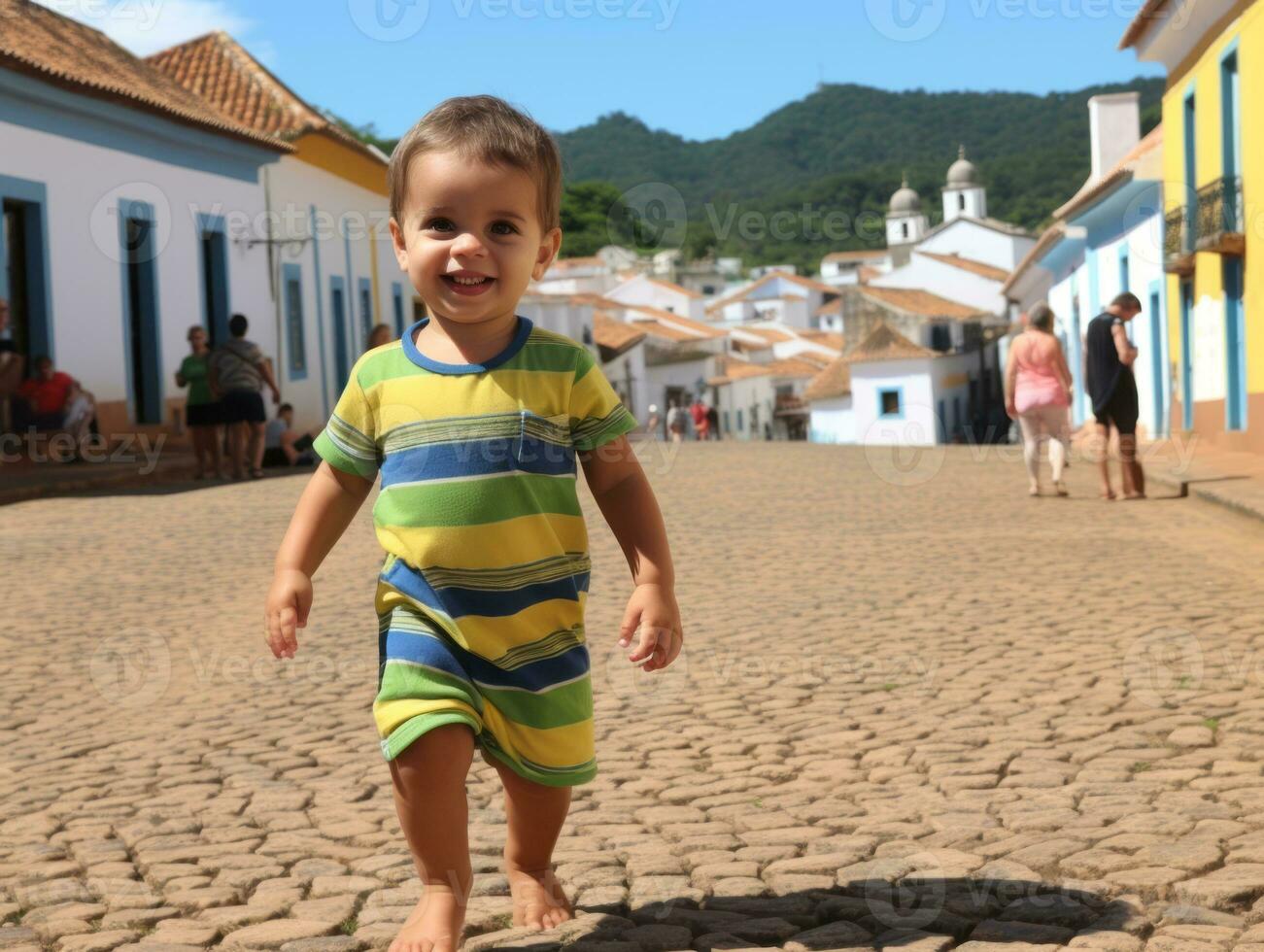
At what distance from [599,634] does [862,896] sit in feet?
12.4

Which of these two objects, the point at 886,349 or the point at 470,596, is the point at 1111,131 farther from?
the point at 470,596

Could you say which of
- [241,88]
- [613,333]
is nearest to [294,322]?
[241,88]

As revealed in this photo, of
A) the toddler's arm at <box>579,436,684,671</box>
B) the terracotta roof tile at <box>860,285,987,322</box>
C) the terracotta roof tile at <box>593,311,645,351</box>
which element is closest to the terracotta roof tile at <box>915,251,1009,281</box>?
the terracotta roof tile at <box>860,285,987,322</box>

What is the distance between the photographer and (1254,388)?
59.4 ft

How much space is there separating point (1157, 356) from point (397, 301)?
16.7 m

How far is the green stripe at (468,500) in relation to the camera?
2.88 m

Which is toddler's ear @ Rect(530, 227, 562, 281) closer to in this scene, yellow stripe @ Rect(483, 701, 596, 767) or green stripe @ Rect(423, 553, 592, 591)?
green stripe @ Rect(423, 553, 592, 591)

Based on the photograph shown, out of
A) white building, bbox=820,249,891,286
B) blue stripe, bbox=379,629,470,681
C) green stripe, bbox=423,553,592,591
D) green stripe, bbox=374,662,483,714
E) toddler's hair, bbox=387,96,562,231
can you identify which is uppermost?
white building, bbox=820,249,891,286

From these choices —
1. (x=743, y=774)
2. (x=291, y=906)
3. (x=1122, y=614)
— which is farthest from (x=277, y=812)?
(x=1122, y=614)

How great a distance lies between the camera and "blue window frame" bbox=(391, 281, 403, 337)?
117 feet

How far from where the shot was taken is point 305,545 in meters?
3.03

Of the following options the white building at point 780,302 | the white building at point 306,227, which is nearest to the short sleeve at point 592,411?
the white building at point 306,227

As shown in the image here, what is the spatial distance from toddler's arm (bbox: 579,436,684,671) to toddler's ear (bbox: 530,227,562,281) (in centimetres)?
35

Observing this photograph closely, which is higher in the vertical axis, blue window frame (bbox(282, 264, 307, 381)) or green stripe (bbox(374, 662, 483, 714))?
blue window frame (bbox(282, 264, 307, 381))
